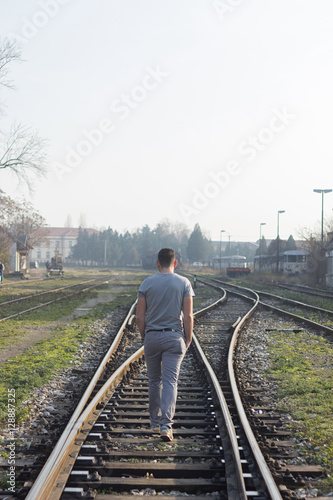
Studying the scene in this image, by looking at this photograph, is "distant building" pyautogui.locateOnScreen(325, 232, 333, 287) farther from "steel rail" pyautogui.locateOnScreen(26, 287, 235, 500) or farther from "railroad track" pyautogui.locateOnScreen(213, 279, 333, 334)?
"steel rail" pyautogui.locateOnScreen(26, 287, 235, 500)

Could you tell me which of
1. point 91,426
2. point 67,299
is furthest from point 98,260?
point 91,426

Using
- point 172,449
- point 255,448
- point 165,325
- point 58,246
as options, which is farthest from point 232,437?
point 58,246

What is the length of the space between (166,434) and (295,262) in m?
51.6

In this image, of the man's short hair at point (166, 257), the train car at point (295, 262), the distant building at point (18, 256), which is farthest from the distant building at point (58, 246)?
the man's short hair at point (166, 257)

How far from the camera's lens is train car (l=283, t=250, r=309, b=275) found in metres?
54.4

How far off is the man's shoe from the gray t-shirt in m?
0.97

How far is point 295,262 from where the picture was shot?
54.8m

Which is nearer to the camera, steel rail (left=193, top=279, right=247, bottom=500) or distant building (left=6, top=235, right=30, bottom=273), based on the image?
Result: steel rail (left=193, top=279, right=247, bottom=500)

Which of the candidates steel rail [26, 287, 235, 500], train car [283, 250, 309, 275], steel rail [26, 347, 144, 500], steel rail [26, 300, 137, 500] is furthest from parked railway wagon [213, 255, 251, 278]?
steel rail [26, 300, 137, 500]

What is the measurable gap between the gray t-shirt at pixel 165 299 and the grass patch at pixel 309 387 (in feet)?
5.89

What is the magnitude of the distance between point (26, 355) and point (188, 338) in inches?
218

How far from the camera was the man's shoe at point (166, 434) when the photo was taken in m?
5.03

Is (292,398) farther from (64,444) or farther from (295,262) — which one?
(295,262)

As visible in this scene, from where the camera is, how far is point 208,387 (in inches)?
283
